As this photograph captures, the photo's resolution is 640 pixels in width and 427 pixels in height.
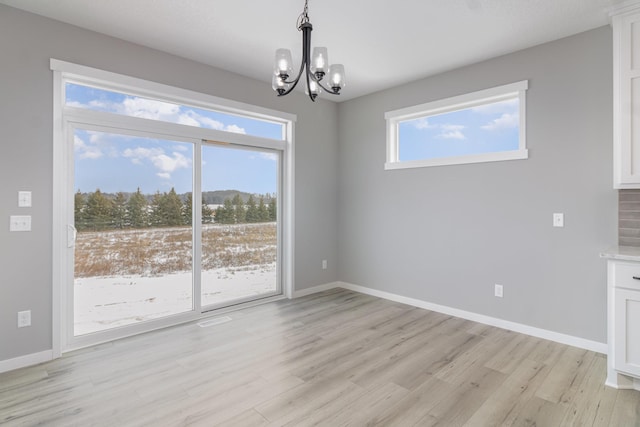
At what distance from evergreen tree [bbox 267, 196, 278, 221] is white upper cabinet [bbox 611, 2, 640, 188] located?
354 cm

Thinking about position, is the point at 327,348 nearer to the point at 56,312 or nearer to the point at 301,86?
the point at 56,312

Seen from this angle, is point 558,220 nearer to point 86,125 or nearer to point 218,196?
point 218,196

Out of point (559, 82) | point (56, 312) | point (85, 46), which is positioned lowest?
point (56, 312)

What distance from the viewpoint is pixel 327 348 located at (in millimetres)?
2986

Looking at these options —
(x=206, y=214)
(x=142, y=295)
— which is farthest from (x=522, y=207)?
(x=142, y=295)

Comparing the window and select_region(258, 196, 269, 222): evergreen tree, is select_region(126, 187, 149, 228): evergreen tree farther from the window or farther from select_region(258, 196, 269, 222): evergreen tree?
the window

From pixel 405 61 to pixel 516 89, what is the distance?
116 centimetres

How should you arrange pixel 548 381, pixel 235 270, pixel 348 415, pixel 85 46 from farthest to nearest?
pixel 235 270 < pixel 85 46 < pixel 548 381 < pixel 348 415

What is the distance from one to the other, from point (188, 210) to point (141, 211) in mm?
476

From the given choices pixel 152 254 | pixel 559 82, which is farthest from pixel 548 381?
pixel 152 254

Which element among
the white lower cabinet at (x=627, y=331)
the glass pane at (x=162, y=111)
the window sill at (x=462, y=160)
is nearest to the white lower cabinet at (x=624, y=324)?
the white lower cabinet at (x=627, y=331)

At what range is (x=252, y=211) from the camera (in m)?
4.30

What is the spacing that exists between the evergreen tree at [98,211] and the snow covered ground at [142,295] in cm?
50

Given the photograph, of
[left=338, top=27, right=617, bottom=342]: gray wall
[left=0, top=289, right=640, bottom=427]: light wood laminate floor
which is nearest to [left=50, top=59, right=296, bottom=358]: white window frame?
[left=0, top=289, right=640, bottom=427]: light wood laminate floor
